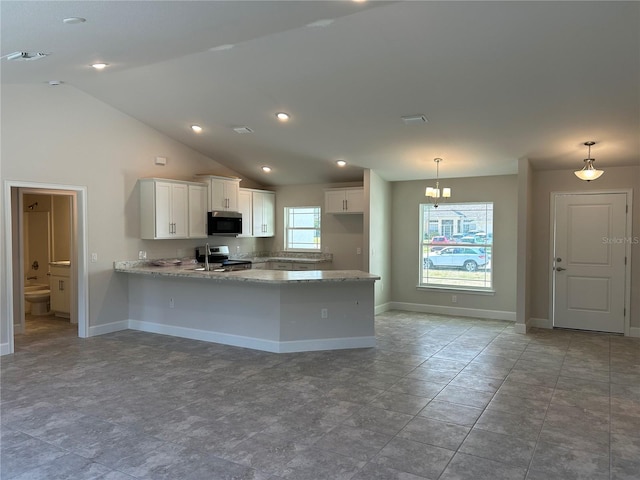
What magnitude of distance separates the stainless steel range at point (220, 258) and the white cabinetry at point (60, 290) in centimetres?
210

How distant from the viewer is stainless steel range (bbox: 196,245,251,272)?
24.3 ft

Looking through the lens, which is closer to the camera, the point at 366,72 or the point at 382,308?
the point at 366,72

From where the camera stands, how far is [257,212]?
8500 millimetres

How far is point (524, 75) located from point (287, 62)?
7.46 ft

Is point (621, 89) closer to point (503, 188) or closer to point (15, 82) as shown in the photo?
point (503, 188)

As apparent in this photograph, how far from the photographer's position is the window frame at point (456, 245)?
7445 millimetres

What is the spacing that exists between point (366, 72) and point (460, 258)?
4364 mm

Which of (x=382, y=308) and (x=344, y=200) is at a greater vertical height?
(x=344, y=200)

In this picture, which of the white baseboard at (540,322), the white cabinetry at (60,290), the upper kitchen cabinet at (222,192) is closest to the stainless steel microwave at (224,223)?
the upper kitchen cabinet at (222,192)

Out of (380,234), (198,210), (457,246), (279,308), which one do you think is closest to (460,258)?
(457,246)

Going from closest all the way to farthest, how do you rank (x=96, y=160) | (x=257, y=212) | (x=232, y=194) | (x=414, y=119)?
(x=414, y=119)
(x=96, y=160)
(x=232, y=194)
(x=257, y=212)

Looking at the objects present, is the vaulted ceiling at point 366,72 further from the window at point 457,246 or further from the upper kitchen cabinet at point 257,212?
the upper kitchen cabinet at point 257,212

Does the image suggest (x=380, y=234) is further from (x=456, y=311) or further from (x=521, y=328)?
(x=521, y=328)

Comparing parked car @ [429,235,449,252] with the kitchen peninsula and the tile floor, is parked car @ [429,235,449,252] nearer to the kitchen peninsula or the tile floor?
the tile floor
